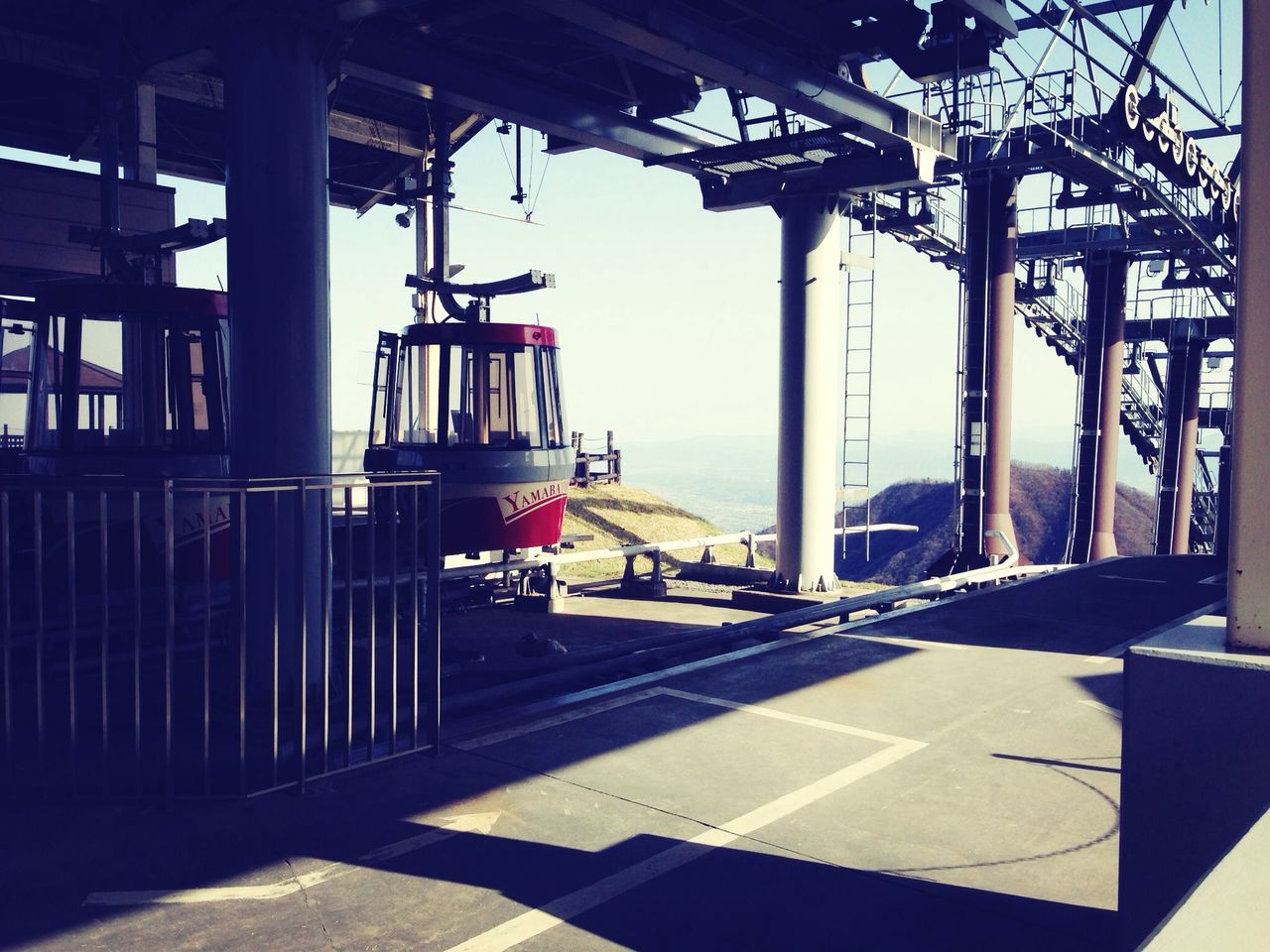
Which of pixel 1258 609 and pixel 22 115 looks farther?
pixel 22 115

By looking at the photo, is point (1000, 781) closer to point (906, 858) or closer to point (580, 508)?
point (906, 858)

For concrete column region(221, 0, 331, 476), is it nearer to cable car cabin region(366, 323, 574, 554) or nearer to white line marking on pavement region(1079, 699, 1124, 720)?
cable car cabin region(366, 323, 574, 554)

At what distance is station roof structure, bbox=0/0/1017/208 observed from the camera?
8891 mm

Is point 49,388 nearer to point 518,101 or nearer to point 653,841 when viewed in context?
point 518,101

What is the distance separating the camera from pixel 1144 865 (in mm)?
3746

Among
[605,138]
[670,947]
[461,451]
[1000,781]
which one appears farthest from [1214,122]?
[670,947]

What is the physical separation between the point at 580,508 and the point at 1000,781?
2730 cm

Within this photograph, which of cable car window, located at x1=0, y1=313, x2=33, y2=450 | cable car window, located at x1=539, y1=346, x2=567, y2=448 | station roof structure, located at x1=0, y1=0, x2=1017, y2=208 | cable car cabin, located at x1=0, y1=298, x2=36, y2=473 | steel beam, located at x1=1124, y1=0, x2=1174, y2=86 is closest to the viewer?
station roof structure, located at x1=0, y1=0, x2=1017, y2=208

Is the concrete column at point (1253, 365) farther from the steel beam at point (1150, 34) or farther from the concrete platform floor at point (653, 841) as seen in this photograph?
the steel beam at point (1150, 34)

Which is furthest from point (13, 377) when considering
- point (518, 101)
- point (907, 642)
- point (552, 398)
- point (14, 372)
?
point (907, 642)

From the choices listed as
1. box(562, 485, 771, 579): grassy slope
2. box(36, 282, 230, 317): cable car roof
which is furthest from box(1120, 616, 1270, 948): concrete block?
box(562, 485, 771, 579): grassy slope

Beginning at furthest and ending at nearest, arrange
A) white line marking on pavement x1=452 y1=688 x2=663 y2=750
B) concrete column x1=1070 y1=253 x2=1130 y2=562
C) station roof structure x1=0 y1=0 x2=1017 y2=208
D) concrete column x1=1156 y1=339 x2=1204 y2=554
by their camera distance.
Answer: concrete column x1=1156 y1=339 x2=1204 y2=554
concrete column x1=1070 y1=253 x2=1130 y2=562
station roof structure x1=0 y1=0 x2=1017 y2=208
white line marking on pavement x1=452 y1=688 x2=663 y2=750

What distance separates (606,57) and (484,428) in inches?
184

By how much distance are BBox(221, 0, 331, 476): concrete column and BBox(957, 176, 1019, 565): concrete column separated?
1739 centimetres
